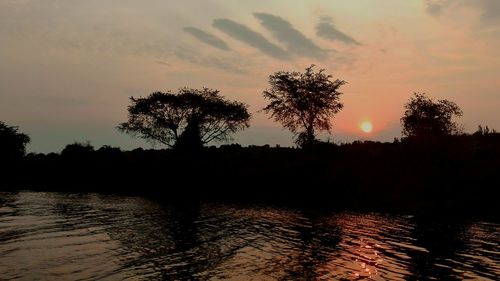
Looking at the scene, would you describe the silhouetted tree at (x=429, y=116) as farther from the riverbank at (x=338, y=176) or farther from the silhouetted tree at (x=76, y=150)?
the silhouetted tree at (x=76, y=150)

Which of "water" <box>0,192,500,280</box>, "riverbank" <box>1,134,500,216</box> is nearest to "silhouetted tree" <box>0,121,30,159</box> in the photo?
"riverbank" <box>1,134,500,216</box>

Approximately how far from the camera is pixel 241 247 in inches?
830

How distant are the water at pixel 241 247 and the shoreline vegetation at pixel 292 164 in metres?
10.9

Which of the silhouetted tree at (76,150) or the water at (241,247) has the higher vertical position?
the silhouetted tree at (76,150)

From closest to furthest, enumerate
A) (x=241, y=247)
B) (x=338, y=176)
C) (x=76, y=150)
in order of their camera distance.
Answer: (x=241, y=247), (x=338, y=176), (x=76, y=150)

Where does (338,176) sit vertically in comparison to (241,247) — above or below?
above

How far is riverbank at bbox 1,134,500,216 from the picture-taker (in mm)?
42469

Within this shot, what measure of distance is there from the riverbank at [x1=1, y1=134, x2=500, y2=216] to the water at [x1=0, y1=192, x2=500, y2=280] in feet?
28.7

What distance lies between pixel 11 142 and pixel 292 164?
81542 millimetres

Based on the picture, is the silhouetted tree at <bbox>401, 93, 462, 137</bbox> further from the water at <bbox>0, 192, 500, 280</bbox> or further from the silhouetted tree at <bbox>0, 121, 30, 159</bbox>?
the silhouetted tree at <bbox>0, 121, 30, 159</bbox>

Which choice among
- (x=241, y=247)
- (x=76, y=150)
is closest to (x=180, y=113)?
(x=76, y=150)

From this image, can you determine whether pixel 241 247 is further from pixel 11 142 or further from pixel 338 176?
pixel 11 142

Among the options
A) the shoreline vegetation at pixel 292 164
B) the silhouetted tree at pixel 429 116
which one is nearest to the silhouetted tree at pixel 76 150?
the shoreline vegetation at pixel 292 164

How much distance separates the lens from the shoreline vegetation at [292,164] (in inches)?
1746
